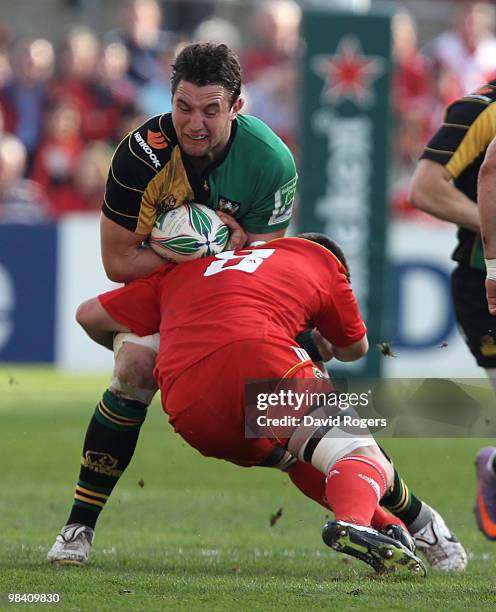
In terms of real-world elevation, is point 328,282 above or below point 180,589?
above

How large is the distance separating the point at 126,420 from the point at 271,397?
3.31 ft

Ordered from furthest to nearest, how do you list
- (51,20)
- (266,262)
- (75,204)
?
(51,20) → (75,204) → (266,262)

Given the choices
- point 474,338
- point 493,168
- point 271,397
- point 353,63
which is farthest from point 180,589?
point 353,63

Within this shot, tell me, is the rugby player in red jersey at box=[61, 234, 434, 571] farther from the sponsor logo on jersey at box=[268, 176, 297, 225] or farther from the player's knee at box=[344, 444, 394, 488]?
the sponsor logo on jersey at box=[268, 176, 297, 225]

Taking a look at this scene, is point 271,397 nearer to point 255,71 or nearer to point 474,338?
point 474,338

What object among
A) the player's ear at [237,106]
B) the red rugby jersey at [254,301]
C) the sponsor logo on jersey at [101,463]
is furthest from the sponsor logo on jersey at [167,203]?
the sponsor logo on jersey at [101,463]

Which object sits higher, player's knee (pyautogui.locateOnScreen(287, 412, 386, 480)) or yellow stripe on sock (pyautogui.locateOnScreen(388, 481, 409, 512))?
player's knee (pyautogui.locateOnScreen(287, 412, 386, 480))

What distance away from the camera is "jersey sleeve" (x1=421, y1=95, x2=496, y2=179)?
634 cm

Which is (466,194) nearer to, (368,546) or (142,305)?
(142,305)

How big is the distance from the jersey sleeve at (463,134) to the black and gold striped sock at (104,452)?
1.90 m

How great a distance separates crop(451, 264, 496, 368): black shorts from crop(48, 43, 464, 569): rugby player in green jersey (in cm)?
98

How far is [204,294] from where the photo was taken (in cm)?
527

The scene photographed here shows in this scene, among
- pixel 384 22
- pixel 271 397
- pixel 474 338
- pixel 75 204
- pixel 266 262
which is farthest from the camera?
pixel 75 204

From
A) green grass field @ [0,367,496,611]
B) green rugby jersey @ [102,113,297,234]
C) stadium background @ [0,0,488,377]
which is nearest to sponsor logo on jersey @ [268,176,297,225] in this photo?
green rugby jersey @ [102,113,297,234]
